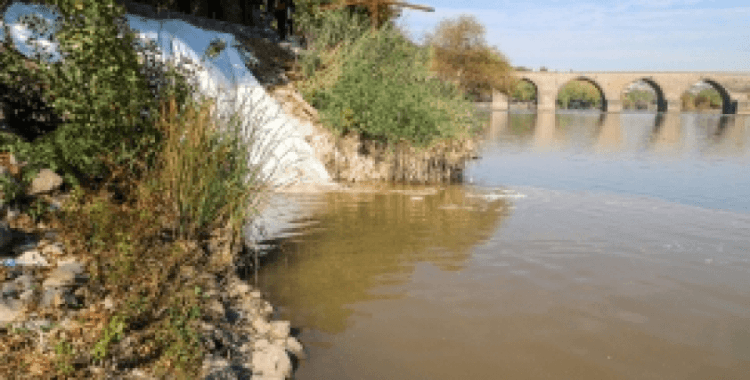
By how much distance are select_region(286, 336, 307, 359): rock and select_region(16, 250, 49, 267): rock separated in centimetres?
174

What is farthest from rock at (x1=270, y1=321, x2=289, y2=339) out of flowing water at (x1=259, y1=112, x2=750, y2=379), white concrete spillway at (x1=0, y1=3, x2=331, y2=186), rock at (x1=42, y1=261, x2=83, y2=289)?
white concrete spillway at (x1=0, y1=3, x2=331, y2=186)

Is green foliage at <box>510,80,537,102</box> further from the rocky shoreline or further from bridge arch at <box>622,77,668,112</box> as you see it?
the rocky shoreline

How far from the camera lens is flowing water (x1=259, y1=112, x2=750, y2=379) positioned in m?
3.74

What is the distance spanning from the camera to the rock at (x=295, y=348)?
11.9 ft

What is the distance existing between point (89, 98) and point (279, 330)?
238cm

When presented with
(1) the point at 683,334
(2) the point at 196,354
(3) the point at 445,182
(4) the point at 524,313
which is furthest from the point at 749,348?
(3) the point at 445,182

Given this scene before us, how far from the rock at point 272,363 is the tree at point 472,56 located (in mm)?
45026

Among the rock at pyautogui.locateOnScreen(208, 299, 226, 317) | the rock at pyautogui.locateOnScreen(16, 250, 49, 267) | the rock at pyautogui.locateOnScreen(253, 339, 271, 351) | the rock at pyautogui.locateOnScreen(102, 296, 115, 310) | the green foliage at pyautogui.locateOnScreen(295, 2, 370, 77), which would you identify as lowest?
the rock at pyautogui.locateOnScreen(253, 339, 271, 351)

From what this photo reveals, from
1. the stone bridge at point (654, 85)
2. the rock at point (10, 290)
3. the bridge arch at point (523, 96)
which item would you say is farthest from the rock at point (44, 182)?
the bridge arch at point (523, 96)

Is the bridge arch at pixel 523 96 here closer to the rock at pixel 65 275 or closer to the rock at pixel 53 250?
the rock at pixel 53 250

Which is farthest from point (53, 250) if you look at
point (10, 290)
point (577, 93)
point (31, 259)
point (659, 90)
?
point (577, 93)

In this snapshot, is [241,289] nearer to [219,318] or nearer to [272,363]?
[219,318]

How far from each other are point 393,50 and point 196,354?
12119mm

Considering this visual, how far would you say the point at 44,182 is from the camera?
4020mm
